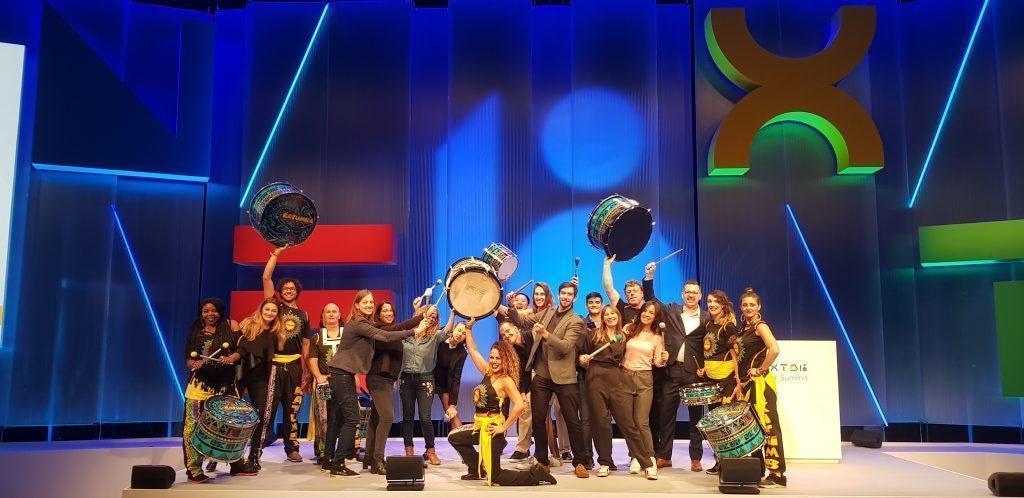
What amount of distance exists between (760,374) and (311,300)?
17.6 ft

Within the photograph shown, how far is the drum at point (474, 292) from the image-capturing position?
5.89 metres

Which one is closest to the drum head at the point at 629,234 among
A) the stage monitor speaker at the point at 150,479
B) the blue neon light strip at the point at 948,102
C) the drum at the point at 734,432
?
the drum at the point at 734,432

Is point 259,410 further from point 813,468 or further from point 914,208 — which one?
→ point 914,208

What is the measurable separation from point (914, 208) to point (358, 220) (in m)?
6.60

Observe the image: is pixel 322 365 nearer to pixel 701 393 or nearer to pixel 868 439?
pixel 701 393

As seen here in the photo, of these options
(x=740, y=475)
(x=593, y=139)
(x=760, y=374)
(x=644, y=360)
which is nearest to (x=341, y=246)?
(x=593, y=139)

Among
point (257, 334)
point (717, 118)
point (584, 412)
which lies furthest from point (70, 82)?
point (717, 118)

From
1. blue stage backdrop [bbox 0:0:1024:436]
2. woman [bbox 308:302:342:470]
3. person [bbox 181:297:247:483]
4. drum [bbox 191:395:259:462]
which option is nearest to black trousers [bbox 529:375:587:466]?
woman [bbox 308:302:342:470]

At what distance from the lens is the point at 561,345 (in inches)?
236

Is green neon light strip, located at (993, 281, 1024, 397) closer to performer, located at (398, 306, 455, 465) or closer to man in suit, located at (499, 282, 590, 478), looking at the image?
man in suit, located at (499, 282, 590, 478)

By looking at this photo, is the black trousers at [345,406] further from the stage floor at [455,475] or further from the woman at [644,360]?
the woman at [644,360]

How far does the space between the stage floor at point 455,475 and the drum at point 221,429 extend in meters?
0.25

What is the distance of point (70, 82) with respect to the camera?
8.30 meters

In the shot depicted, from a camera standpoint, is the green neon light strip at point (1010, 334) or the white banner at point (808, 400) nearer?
the white banner at point (808, 400)
